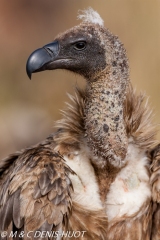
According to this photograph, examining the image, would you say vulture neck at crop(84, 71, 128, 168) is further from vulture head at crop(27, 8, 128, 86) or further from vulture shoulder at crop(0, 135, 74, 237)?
vulture shoulder at crop(0, 135, 74, 237)

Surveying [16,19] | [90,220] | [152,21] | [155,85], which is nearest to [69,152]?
[90,220]

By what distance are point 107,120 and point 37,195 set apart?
0.55 metres

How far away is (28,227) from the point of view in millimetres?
3145

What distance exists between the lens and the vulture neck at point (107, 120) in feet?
11.1

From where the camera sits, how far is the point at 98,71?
136 inches

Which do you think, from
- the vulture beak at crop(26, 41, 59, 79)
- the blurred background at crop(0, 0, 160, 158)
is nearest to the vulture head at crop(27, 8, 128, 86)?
the vulture beak at crop(26, 41, 59, 79)

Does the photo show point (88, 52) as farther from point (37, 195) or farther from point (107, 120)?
point (37, 195)

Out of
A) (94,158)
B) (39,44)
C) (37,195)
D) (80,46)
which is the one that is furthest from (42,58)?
(39,44)

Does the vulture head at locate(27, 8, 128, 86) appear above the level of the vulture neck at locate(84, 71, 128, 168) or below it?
above

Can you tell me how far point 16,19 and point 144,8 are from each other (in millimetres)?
1535

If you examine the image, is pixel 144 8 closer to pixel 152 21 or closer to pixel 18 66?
pixel 152 21

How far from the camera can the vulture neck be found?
3.38 meters

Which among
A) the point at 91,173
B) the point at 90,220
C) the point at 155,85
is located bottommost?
the point at 90,220

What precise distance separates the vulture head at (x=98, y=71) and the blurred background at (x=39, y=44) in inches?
109
